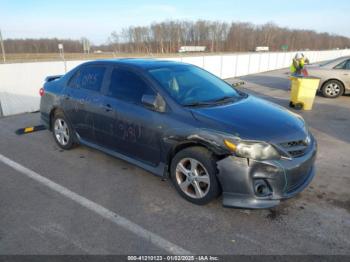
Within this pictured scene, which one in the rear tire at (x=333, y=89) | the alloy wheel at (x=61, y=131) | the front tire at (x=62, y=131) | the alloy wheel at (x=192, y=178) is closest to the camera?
the alloy wheel at (x=192, y=178)

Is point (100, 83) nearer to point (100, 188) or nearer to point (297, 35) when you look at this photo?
point (100, 188)

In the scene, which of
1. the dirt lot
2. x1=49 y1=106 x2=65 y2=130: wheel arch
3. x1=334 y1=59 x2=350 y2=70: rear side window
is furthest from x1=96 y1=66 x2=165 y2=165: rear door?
x1=334 y1=59 x2=350 y2=70: rear side window

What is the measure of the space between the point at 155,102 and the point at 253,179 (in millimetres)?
1459

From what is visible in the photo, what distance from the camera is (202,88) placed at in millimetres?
3975

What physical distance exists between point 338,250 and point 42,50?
327 feet

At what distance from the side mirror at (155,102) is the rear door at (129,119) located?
6 centimetres

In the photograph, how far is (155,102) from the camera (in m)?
3.45

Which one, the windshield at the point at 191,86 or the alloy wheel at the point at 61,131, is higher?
the windshield at the point at 191,86

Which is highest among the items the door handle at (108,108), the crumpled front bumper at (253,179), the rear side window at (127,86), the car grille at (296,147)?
the rear side window at (127,86)

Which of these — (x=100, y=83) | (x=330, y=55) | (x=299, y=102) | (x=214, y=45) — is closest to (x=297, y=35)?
(x=214, y=45)

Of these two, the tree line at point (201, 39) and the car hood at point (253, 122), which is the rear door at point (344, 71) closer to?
the car hood at point (253, 122)

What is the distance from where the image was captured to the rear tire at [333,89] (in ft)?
34.4

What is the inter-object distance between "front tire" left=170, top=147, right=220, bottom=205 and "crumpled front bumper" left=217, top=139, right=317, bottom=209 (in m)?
0.12

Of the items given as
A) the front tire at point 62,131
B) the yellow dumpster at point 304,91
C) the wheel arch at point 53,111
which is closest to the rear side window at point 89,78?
the wheel arch at point 53,111
